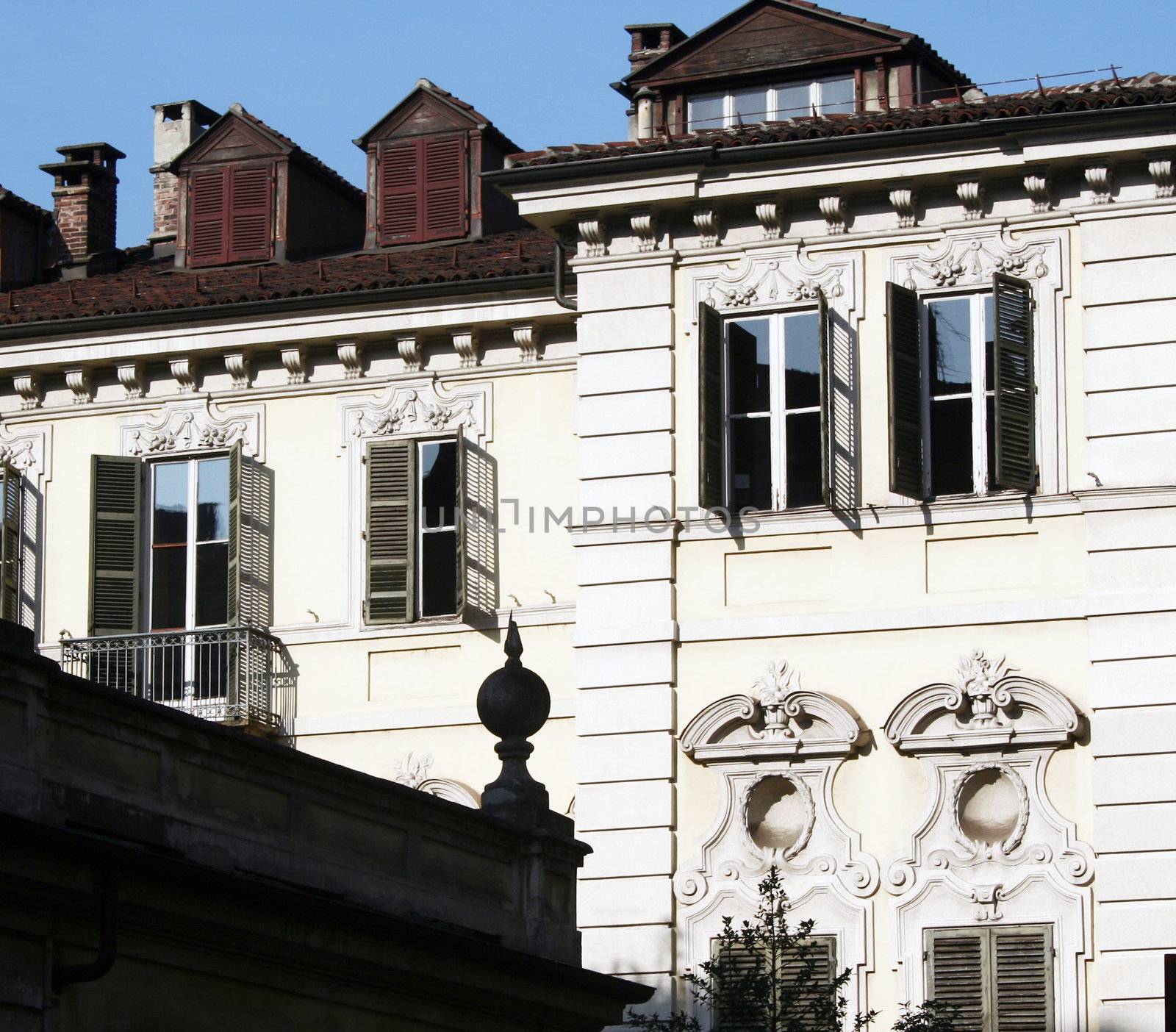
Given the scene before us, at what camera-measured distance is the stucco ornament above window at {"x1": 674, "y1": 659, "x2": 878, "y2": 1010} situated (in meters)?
23.0

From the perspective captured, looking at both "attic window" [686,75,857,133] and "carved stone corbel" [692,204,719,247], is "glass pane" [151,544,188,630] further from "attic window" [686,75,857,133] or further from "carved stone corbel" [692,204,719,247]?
"attic window" [686,75,857,133]

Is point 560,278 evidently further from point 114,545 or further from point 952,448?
point 114,545

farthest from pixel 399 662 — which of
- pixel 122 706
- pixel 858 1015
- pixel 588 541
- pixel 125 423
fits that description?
pixel 122 706

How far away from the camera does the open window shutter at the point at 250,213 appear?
1156 inches

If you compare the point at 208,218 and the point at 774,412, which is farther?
the point at 208,218

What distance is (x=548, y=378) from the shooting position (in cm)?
2608

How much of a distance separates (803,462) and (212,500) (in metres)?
6.23

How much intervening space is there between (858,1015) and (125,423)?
32.8 ft

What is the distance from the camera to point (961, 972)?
891 inches

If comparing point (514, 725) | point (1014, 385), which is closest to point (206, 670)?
point (514, 725)

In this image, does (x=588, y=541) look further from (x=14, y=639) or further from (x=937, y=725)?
(x=14, y=639)

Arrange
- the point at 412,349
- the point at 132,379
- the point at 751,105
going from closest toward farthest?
1. the point at 412,349
2. the point at 751,105
3. the point at 132,379

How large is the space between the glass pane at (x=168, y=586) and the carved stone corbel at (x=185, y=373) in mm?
1632

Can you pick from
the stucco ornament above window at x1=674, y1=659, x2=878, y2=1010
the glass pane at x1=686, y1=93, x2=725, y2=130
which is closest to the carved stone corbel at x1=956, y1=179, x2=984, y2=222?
the glass pane at x1=686, y1=93, x2=725, y2=130
